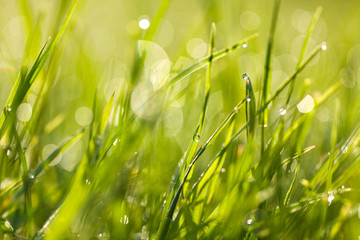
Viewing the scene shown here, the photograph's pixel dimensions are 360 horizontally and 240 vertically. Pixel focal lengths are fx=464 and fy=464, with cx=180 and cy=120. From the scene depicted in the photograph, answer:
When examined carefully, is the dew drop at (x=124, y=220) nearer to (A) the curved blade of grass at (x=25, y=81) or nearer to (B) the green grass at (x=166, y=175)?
(B) the green grass at (x=166, y=175)

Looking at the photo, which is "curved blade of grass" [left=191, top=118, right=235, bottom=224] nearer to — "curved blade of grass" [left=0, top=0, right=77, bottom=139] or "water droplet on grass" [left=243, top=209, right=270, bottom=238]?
"water droplet on grass" [left=243, top=209, right=270, bottom=238]

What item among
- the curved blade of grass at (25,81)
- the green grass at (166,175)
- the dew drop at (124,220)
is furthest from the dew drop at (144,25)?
the dew drop at (124,220)

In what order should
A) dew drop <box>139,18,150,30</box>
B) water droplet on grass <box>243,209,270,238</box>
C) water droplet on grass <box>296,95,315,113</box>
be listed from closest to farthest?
water droplet on grass <box>243,209,270,238</box> < water droplet on grass <box>296,95,315,113</box> < dew drop <box>139,18,150,30</box>

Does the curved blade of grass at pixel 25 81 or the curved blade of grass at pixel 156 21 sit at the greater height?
the curved blade of grass at pixel 156 21

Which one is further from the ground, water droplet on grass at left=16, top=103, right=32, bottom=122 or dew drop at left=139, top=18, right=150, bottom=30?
dew drop at left=139, top=18, right=150, bottom=30

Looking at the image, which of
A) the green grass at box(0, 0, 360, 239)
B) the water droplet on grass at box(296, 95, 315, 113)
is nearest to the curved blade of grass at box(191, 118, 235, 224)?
the green grass at box(0, 0, 360, 239)

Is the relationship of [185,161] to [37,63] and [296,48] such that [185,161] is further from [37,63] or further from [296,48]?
[296,48]

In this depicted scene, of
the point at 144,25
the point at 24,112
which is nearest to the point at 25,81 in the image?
the point at 24,112

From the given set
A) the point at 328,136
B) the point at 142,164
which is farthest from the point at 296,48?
the point at 142,164

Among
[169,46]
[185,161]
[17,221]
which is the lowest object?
[17,221]

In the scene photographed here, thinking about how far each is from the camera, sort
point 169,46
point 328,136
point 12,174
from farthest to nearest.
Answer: point 169,46
point 328,136
point 12,174

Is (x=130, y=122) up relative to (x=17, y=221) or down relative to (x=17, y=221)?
up
